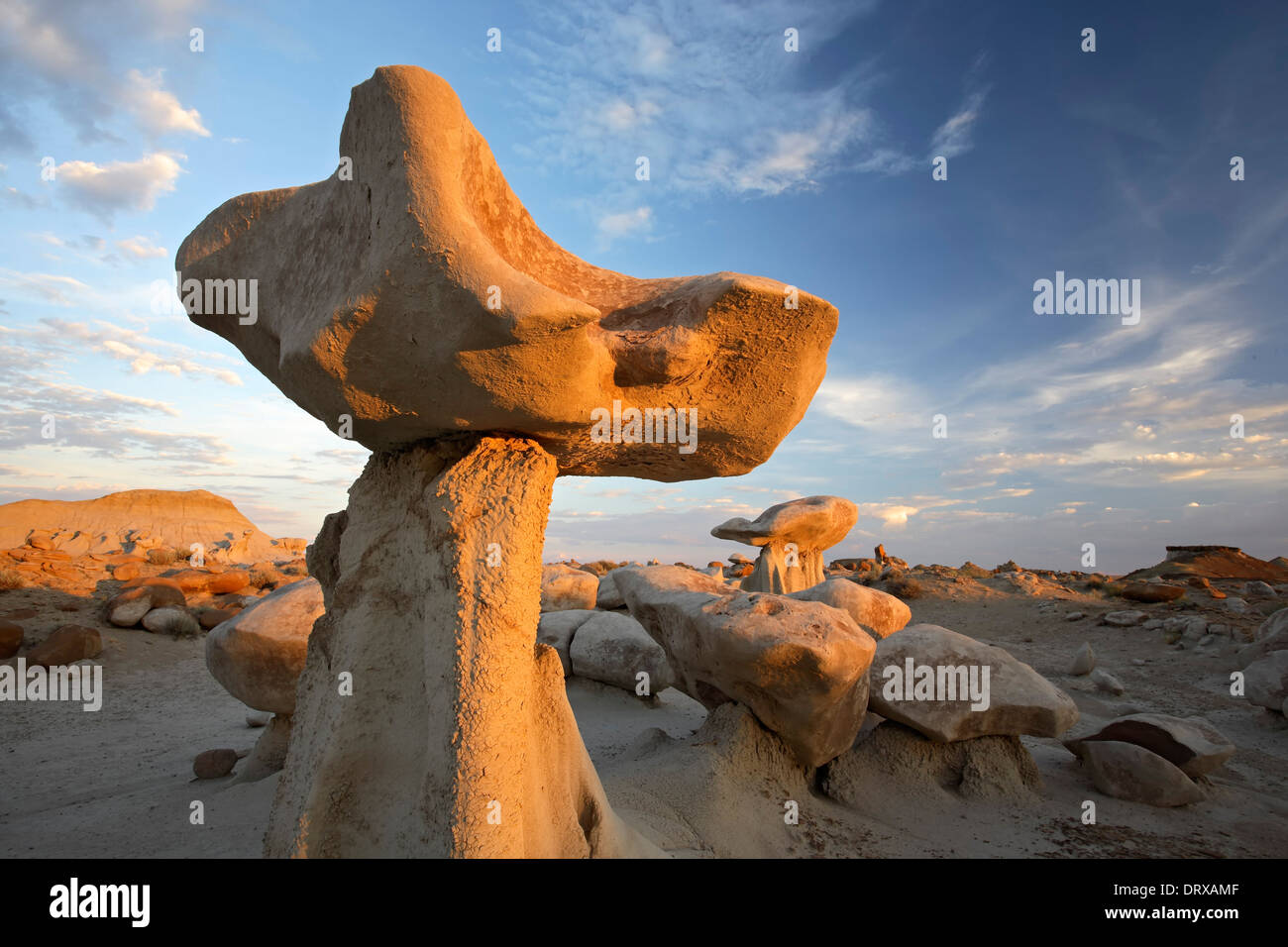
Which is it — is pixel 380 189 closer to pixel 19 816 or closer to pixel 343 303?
pixel 343 303

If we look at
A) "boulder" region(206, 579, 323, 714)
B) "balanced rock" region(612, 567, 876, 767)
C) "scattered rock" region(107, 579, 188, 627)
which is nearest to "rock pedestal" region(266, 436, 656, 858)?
"balanced rock" region(612, 567, 876, 767)

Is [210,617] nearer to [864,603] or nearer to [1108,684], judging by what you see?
[864,603]

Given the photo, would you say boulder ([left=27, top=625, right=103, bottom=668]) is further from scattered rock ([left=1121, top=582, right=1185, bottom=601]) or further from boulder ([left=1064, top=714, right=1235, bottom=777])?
scattered rock ([left=1121, top=582, right=1185, bottom=601])

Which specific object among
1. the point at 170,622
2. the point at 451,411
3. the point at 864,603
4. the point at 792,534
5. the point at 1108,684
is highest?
the point at 451,411

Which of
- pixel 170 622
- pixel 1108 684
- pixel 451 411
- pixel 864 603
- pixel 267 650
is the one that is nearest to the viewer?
pixel 451 411

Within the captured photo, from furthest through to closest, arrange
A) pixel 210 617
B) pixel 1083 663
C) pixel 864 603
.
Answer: pixel 210 617, pixel 1083 663, pixel 864 603

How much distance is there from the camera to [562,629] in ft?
26.9

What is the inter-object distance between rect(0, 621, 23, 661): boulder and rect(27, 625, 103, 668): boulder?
175 millimetres

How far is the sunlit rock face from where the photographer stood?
7.75ft

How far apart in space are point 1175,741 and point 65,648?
1200 centimetres

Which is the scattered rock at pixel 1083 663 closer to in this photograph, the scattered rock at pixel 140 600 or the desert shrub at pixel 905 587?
the desert shrub at pixel 905 587

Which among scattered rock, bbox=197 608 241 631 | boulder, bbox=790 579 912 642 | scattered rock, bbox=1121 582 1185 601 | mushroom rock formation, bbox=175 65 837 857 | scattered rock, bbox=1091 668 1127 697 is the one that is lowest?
scattered rock, bbox=1091 668 1127 697

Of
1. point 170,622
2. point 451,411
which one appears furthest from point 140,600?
point 451,411
